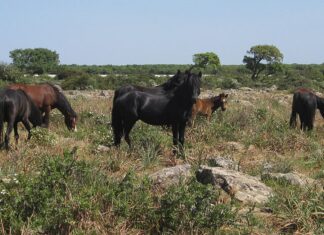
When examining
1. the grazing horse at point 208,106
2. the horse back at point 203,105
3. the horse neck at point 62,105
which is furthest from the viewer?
the horse back at point 203,105

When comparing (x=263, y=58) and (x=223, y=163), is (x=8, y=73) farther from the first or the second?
(x=263, y=58)

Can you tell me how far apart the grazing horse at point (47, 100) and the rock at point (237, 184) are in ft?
22.7

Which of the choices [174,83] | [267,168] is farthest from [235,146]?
[267,168]

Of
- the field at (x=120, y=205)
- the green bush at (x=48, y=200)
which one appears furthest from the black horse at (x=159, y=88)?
the green bush at (x=48, y=200)

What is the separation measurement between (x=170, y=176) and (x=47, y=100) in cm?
762

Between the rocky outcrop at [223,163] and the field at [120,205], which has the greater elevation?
the field at [120,205]

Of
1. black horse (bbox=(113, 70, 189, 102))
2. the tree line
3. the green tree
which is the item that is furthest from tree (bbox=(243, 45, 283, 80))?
black horse (bbox=(113, 70, 189, 102))

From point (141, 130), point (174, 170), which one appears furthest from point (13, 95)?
point (174, 170)

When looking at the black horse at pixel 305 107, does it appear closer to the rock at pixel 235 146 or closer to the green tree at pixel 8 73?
the rock at pixel 235 146

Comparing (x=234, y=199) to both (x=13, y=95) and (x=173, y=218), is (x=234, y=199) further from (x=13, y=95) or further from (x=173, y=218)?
(x=13, y=95)

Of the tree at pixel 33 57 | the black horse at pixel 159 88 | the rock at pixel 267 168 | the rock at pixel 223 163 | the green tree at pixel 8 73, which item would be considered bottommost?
the tree at pixel 33 57

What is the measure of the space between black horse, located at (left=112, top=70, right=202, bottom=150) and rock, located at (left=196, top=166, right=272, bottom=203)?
10.5 ft

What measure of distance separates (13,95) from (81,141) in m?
1.56

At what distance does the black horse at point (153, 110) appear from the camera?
9992 millimetres
